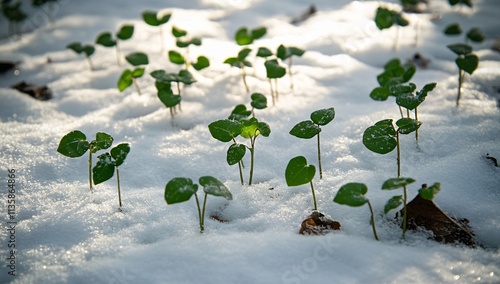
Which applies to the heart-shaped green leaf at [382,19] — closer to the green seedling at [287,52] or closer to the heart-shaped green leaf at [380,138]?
the green seedling at [287,52]

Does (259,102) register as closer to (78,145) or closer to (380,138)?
(380,138)

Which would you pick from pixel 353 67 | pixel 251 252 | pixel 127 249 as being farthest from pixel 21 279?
pixel 353 67

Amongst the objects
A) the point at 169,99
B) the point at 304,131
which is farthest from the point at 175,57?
the point at 304,131

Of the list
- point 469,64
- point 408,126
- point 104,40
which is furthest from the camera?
point 104,40

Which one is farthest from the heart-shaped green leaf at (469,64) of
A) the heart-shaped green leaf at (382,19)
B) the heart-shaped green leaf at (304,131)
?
the heart-shaped green leaf at (304,131)

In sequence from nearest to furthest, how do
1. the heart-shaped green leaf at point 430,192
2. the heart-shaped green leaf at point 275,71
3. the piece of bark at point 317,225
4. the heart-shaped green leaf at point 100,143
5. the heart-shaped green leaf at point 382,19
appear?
the heart-shaped green leaf at point 430,192
the piece of bark at point 317,225
the heart-shaped green leaf at point 100,143
the heart-shaped green leaf at point 275,71
the heart-shaped green leaf at point 382,19

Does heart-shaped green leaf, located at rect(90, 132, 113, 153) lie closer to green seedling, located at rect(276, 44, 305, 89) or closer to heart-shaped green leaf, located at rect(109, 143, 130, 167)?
heart-shaped green leaf, located at rect(109, 143, 130, 167)
